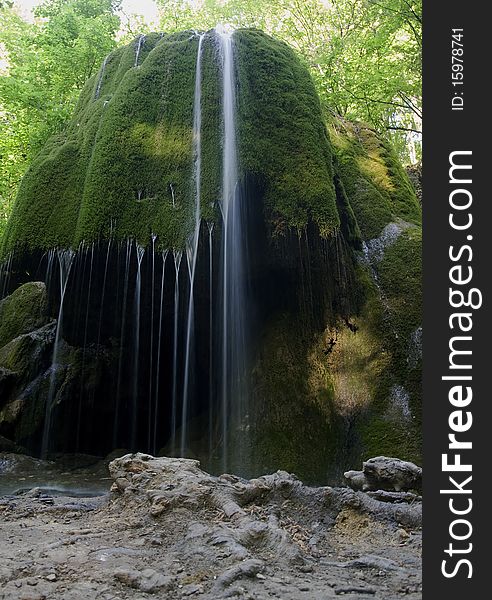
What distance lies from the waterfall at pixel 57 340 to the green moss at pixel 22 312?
209 centimetres

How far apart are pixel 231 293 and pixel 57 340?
357 cm

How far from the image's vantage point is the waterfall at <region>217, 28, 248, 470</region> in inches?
317

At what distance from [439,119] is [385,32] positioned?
1111 cm

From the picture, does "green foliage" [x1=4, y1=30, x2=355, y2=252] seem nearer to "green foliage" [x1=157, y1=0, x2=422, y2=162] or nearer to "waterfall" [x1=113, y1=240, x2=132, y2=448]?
"waterfall" [x1=113, y1=240, x2=132, y2=448]

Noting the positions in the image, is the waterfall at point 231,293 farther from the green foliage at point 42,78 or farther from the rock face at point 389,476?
the green foliage at point 42,78

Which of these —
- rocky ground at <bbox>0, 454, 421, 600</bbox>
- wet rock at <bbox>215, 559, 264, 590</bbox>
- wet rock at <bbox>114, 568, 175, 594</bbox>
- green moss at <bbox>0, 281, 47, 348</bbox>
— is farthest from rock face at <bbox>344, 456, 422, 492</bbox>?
green moss at <bbox>0, 281, 47, 348</bbox>

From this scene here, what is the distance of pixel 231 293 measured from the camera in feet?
27.0

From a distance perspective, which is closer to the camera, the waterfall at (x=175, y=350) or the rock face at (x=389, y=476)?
the rock face at (x=389, y=476)

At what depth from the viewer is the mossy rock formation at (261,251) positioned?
796cm

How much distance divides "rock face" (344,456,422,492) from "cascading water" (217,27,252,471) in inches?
127

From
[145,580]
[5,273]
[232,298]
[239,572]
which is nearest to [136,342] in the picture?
[232,298]

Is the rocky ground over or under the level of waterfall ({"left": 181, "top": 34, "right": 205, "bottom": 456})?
under

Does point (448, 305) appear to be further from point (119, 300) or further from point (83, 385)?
point (83, 385)

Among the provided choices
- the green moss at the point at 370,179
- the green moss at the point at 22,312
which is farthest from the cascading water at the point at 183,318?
the green moss at the point at 22,312
